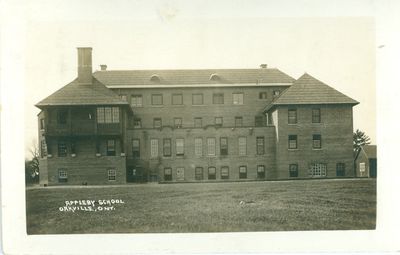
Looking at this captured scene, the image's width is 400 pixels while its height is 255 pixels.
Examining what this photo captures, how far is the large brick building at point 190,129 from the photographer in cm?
1312

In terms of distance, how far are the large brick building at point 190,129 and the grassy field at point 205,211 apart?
92 cm

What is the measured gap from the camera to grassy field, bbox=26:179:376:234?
11266 millimetres

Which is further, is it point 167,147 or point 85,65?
point 167,147

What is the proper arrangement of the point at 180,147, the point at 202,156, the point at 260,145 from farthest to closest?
the point at 260,145 → the point at 180,147 → the point at 202,156

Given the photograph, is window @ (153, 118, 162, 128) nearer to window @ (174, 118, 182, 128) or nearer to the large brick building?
the large brick building

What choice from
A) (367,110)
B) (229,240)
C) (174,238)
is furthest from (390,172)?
(174,238)

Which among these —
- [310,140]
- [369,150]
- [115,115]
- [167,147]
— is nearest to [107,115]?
Result: [115,115]

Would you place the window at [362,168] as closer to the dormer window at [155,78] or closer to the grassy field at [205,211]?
the grassy field at [205,211]

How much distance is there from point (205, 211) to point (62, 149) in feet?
14.4

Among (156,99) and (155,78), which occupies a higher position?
(155,78)

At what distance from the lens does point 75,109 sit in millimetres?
14055

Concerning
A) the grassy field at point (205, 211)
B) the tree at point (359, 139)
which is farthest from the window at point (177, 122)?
the tree at point (359, 139)

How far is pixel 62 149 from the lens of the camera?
14.0 metres

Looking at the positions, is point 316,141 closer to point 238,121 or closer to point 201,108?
point 238,121
